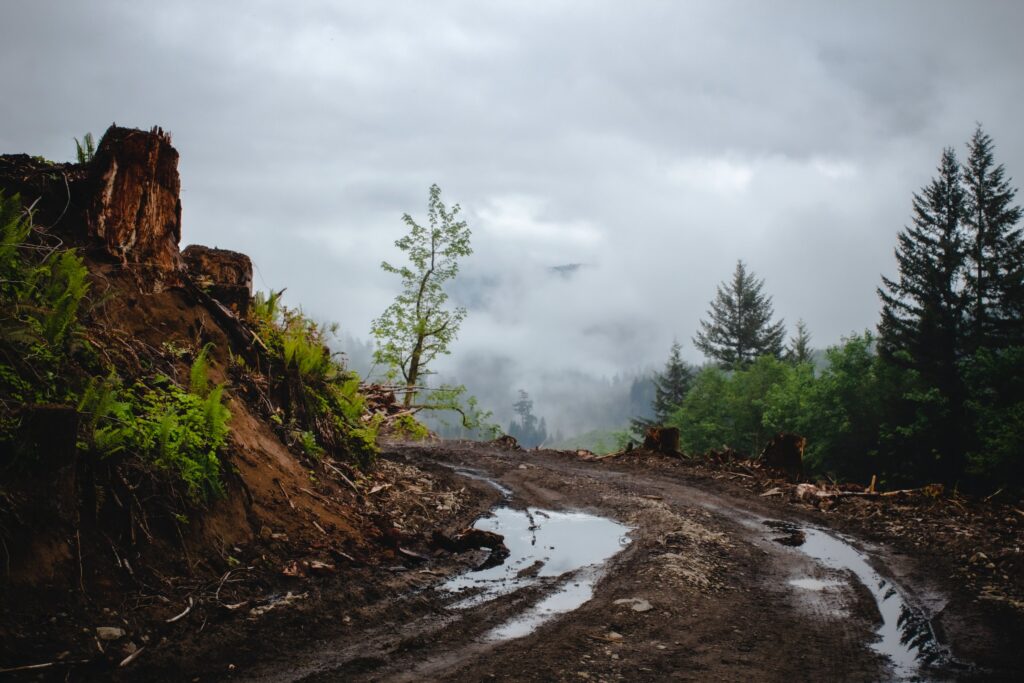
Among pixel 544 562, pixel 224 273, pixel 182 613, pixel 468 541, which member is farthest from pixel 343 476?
pixel 224 273

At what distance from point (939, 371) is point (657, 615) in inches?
1471

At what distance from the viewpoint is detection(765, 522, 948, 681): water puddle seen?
4.34 m

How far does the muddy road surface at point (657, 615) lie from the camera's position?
3877 mm

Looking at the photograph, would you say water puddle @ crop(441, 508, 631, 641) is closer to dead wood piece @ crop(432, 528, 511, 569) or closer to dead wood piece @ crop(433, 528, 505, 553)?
dead wood piece @ crop(432, 528, 511, 569)

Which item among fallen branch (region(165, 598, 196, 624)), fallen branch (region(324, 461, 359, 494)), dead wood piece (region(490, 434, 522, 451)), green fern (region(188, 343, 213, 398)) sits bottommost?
fallen branch (region(165, 598, 196, 624))

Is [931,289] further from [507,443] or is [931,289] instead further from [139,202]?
[139,202]

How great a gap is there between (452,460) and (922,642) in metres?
10.7

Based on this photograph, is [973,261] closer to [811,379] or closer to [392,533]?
[811,379]

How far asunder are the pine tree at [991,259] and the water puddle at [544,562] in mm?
34331

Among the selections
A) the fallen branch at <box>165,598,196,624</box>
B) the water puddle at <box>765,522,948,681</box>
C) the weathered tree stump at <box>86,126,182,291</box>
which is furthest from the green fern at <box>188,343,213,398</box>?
the water puddle at <box>765,522,948,681</box>

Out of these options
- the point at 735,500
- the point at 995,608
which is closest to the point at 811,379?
the point at 735,500

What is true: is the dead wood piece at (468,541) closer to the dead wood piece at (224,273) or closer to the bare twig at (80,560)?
the bare twig at (80,560)

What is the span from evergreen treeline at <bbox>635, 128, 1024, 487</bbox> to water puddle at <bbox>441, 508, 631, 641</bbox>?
2913cm

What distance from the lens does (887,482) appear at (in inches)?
1318
